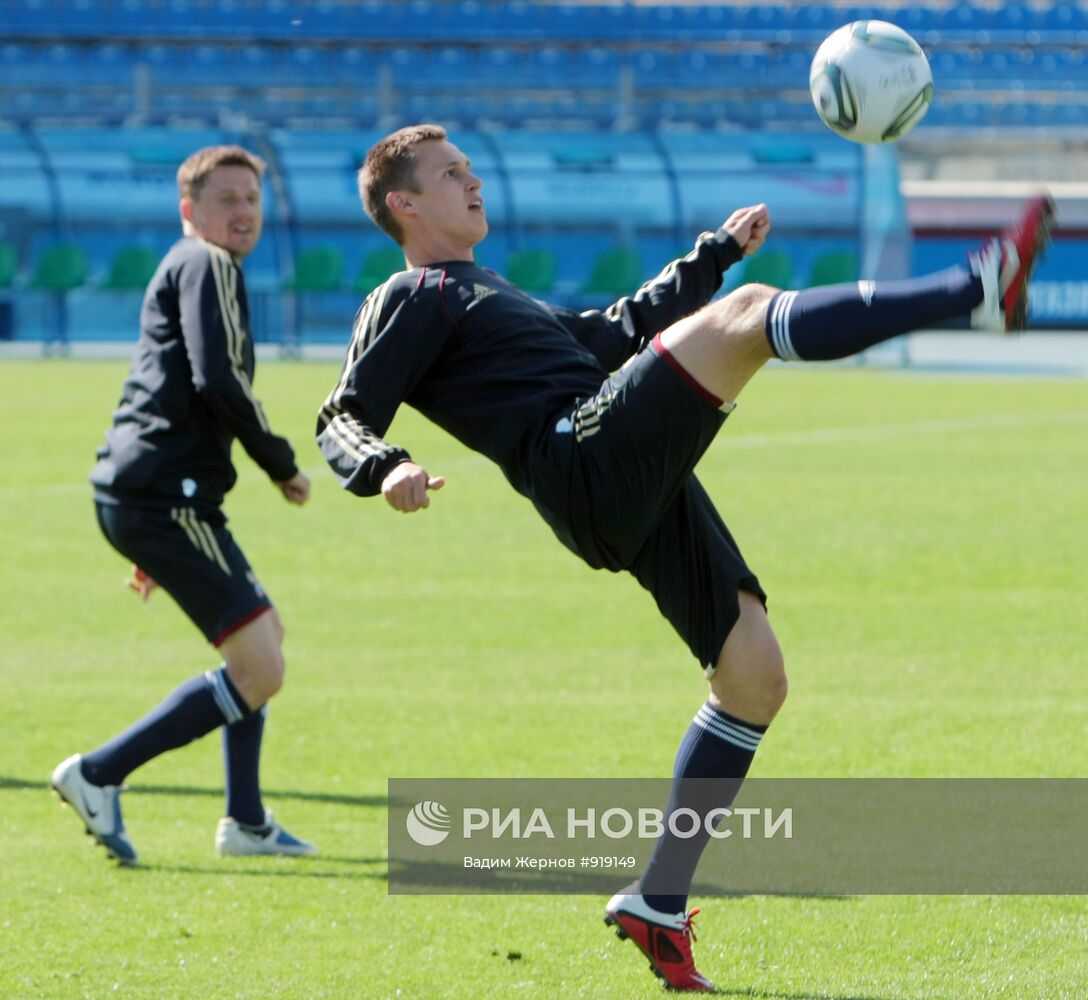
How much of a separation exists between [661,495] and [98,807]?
2.05 meters

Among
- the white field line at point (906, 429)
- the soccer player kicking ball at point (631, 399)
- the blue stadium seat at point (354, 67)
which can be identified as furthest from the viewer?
the blue stadium seat at point (354, 67)

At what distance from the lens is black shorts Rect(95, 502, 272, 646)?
5559mm

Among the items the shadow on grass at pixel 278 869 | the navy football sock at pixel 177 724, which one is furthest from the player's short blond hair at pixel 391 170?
the shadow on grass at pixel 278 869

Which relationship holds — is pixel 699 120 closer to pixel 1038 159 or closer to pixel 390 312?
pixel 1038 159

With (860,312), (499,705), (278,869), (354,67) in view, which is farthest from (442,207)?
(354,67)

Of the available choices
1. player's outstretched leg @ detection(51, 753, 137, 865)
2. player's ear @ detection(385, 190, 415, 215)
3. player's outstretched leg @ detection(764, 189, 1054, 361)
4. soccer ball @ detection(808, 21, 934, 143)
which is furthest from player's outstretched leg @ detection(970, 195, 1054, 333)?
player's outstretched leg @ detection(51, 753, 137, 865)

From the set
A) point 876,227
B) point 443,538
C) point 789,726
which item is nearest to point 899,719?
point 789,726

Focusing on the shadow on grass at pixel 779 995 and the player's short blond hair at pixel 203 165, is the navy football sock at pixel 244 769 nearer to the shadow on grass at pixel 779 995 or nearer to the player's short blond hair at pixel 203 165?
the player's short blond hair at pixel 203 165

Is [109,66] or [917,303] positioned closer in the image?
[917,303]

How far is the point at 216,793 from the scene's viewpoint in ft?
20.9

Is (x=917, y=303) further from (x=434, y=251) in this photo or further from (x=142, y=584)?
(x=142, y=584)

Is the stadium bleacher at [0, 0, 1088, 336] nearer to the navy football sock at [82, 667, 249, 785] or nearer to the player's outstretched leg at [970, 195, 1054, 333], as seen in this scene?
the navy football sock at [82, 667, 249, 785]

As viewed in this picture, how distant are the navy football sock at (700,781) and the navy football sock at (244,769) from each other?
1.61 metres

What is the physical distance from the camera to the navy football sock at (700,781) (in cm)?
441
